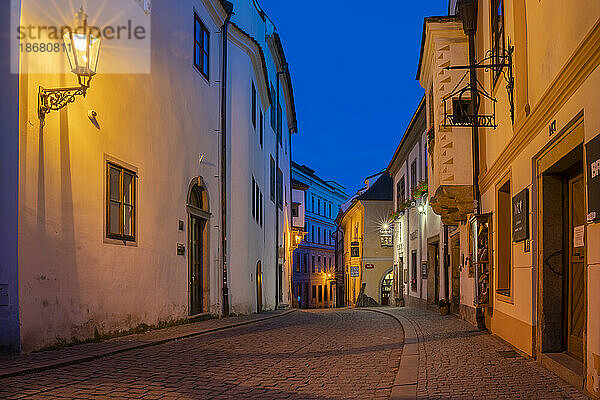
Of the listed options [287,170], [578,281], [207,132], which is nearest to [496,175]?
[578,281]

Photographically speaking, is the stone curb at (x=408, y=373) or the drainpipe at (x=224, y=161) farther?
the drainpipe at (x=224, y=161)

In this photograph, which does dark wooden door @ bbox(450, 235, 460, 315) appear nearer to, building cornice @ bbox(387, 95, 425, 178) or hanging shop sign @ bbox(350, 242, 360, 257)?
building cornice @ bbox(387, 95, 425, 178)

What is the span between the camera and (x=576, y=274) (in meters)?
7.62

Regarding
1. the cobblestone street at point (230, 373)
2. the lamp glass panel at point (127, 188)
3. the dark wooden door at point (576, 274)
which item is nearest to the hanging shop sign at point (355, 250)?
the cobblestone street at point (230, 373)

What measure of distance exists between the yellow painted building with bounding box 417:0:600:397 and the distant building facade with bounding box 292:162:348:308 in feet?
158

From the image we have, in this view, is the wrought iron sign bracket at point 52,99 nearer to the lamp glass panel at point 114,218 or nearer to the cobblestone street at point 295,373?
the lamp glass panel at point 114,218

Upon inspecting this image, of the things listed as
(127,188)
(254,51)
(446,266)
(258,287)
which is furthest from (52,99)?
(258,287)

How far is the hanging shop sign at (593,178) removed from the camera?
562 centimetres

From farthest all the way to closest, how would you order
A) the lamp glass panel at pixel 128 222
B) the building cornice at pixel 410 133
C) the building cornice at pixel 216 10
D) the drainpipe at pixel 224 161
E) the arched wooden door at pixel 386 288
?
the arched wooden door at pixel 386 288 < the building cornice at pixel 410 133 < the drainpipe at pixel 224 161 < the building cornice at pixel 216 10 < the lamp glass panel at pixel 128 222

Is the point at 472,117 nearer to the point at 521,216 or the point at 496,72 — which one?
the point at 496,72

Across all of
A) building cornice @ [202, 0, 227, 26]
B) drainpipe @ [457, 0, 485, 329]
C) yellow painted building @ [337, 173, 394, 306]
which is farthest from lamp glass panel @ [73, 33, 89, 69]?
yellow painted building @ [337, 173, 394, 306]

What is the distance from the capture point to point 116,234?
37.1 feet

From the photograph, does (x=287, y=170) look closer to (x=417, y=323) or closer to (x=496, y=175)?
(x=417, y=323)

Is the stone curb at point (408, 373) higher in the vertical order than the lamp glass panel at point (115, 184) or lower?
lower
